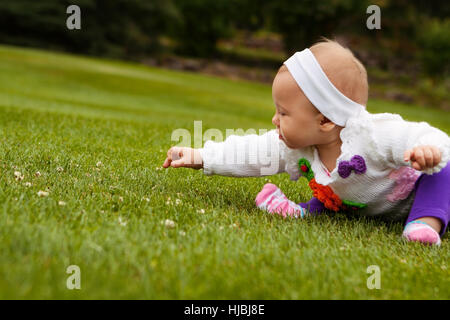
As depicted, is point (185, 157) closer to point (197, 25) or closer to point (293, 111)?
point (293, 111)

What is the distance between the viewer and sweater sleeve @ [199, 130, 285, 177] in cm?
304

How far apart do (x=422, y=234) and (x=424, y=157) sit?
1.45 ft

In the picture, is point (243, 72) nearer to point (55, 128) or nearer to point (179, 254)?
point (55, 128)

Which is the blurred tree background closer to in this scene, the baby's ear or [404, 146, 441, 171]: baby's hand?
the baby's ear

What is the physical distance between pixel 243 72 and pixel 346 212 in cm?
2961

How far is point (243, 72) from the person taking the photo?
1256 inches

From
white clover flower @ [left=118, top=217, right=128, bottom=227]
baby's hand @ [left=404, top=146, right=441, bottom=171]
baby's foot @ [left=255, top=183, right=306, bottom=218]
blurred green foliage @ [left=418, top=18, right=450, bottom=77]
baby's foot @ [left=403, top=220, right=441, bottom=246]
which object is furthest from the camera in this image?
blurred green foliage @ [left=418, top=18, right=450, bottom=77]

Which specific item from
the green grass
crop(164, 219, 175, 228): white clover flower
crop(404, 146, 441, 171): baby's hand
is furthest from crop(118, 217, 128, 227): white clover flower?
Result: crop(404, 146, 441, 171): baby's hand

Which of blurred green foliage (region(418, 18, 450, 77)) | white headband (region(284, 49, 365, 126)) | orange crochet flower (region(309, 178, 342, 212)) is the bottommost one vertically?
orange crochet flower (region(309, 178, 342, 212))

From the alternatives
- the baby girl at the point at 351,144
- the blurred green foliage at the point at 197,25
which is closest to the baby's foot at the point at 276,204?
the baby girl at the point at 351,144

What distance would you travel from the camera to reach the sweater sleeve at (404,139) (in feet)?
7.78

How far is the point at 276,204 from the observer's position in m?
2.87

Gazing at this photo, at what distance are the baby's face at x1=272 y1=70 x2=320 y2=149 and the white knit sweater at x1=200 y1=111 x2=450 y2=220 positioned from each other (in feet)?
0.67
